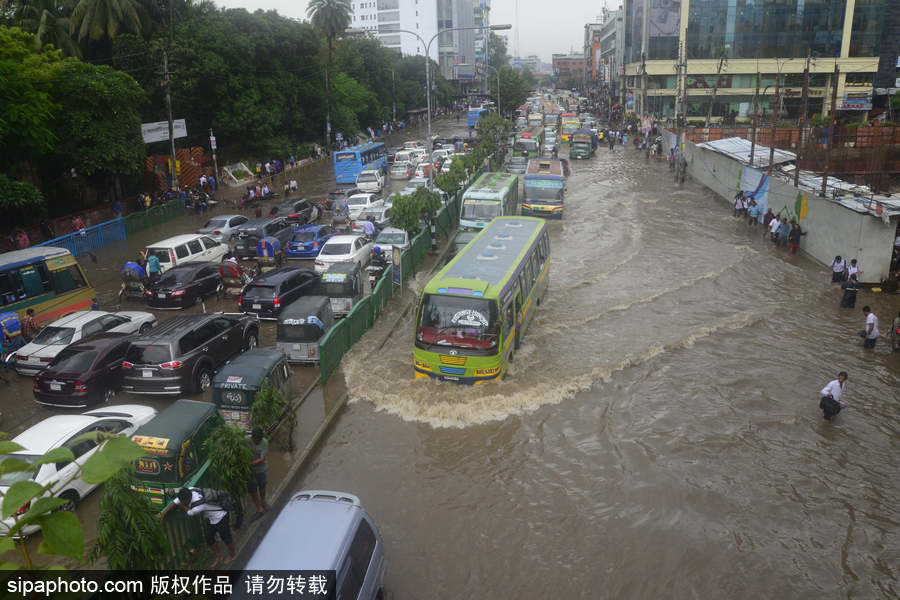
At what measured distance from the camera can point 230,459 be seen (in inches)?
364

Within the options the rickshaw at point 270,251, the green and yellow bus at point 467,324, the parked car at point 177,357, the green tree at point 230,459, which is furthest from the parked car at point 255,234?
the green tree at point 230,459

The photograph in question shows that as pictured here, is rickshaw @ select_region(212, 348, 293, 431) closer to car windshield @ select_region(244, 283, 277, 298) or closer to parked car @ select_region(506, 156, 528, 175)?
car windshield @ select_region(244, 283, 277, 298)

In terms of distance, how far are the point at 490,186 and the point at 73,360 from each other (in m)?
20.5

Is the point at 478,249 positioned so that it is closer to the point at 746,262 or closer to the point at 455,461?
the point at 455,461

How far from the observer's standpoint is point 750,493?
11.2 m

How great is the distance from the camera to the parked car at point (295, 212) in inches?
1238

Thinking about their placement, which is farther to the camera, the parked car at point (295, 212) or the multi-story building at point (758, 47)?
the multi-story building at point (758, 47)

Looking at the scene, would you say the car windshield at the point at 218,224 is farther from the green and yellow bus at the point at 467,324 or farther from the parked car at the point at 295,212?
the green and yellow bus at the point at 467,324

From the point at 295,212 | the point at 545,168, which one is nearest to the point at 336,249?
the point at 295,212

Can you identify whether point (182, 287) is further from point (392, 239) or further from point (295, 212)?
point (295, 212)

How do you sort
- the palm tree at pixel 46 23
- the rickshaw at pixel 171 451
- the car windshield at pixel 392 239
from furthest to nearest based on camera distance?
the palm tree at pixel 46 23 < the car windshield at pixel 392 239 < the rickshaw at pixel 171 451

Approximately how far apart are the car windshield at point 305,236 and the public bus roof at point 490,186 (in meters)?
7.00

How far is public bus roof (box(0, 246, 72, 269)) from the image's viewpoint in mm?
18250

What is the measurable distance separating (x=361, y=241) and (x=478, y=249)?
824cm
